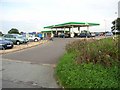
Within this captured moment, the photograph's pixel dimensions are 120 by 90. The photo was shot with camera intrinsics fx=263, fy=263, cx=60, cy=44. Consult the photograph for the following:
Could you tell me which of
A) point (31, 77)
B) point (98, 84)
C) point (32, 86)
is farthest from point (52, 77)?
point (98, 84)

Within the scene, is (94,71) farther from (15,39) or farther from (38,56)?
(15,39)

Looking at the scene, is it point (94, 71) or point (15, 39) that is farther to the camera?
point (15, 39)

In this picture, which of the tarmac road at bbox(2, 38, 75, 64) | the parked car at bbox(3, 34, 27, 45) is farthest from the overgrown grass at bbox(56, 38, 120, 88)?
the parked car at bbox(3, 34, 27, 45)

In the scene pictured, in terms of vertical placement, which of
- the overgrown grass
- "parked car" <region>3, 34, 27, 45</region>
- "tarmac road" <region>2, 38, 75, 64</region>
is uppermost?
"parked car" <region>3, 34, 27, 45</region>

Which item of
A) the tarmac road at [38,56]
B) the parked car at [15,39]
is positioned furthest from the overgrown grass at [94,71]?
the parked car at [15,39]

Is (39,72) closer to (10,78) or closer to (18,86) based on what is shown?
(10,78)

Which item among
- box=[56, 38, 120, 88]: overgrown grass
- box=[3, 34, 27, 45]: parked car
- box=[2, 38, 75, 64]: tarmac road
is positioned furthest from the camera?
box=[3, 34, 27, 45]: parked car

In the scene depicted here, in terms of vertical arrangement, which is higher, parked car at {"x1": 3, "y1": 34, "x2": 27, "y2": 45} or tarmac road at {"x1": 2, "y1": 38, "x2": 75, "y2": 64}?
parked car at {"x1": 3, "y1": 34, "x2": 27, "y2": 45}

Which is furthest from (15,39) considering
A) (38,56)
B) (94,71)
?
(94,71)

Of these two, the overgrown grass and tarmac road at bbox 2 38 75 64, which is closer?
the overgrown grass

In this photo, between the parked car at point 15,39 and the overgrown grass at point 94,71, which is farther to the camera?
the parked car at point 15,39

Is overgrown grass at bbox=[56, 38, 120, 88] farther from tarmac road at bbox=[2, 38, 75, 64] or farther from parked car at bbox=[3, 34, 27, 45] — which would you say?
parked car at bbox=[3, 34, 27, 45]

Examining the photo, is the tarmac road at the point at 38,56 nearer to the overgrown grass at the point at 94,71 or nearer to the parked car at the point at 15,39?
the overgrown grass at the point at 94,71

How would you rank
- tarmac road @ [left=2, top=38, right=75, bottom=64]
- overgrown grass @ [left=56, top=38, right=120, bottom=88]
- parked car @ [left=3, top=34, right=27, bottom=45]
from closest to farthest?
overgrown grass @ [left=56, top=38, right=120, bottom=88]
tarmac road @ [left=2, top=38, right=75, bottom=64]
parked car @ [left=3, top=34, right=27, bottom=45]
